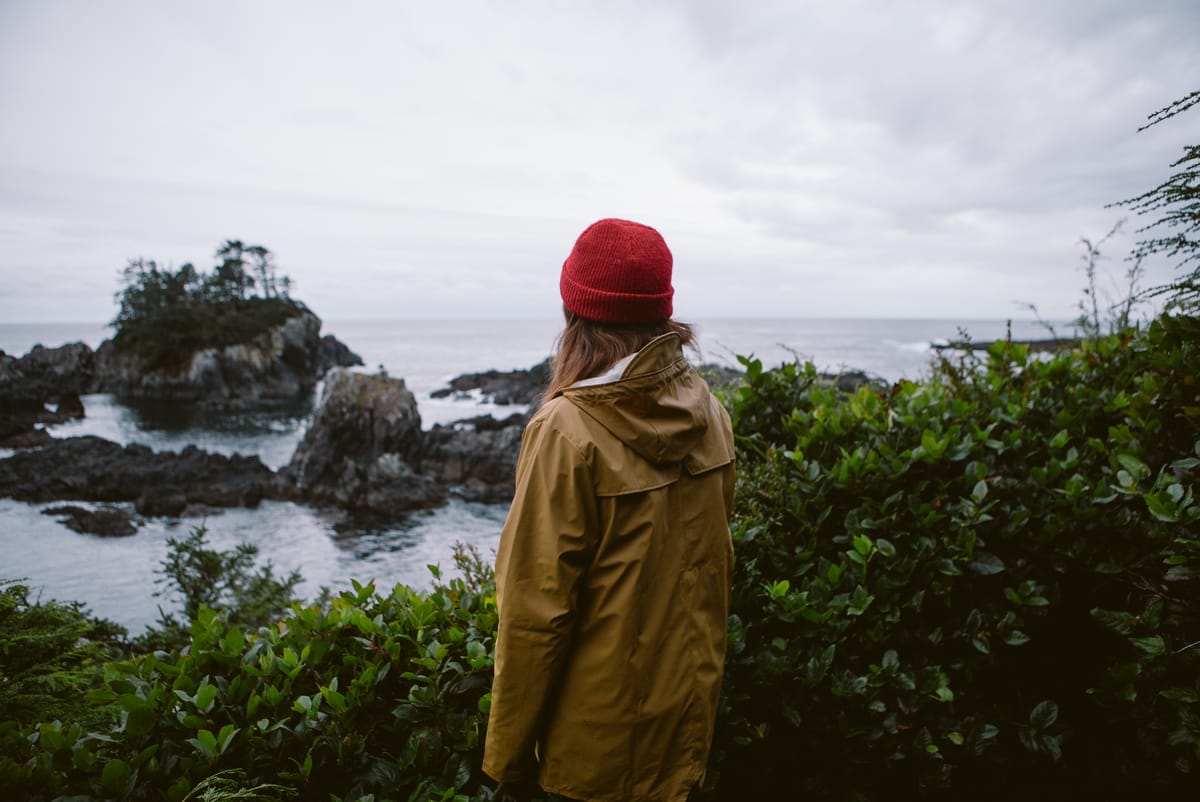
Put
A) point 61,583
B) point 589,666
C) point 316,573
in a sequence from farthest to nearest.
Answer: point 316,573 → point 61,583 → point 589,666

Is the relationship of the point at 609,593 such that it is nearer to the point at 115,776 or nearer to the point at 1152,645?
the point at 115,776

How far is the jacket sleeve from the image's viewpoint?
5.18 feet

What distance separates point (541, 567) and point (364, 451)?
2646 centimetres

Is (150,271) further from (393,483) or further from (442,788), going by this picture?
(442,788)

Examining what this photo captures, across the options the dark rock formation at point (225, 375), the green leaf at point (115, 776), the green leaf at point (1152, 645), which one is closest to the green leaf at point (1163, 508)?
the green leaf at point (1152, 645)

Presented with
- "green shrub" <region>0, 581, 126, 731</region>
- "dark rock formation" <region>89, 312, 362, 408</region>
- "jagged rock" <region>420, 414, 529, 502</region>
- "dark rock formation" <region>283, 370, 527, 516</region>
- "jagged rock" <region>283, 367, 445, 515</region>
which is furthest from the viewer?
"dark rock formation" <region>89, 312, 362, 408</region>

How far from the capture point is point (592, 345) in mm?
1812

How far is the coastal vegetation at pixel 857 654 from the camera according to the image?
1.86 meters

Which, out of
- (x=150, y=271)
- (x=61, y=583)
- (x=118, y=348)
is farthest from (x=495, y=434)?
(x=150, y=271)

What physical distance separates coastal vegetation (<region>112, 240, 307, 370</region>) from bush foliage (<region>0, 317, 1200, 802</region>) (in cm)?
5608

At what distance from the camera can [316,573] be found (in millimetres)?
17641

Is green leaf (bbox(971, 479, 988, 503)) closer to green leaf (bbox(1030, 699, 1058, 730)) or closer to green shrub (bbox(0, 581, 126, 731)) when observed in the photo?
green leaf (bbox(1030, 699, 1058, 730))

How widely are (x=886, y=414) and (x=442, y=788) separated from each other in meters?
A: 2.69

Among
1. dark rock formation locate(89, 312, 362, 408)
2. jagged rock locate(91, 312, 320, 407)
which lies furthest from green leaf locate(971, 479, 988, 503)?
jagged rock locate(91, 312, 320, 407)
